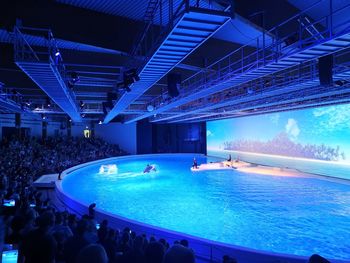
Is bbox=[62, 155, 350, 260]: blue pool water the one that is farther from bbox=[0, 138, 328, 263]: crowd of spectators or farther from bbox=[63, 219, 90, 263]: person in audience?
bbox=[63, 219, 90, 263]: person in audience

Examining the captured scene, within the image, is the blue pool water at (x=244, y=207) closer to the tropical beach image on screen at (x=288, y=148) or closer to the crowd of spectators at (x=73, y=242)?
the tropical beach image on screen at (x=288, y=148)

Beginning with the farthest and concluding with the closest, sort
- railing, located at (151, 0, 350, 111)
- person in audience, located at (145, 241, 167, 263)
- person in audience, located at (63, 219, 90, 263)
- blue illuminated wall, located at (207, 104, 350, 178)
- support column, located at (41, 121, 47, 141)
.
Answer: support column, located at (41, 121, 47, 141) < blue illuminated wall, located at (207, 104, 350, 178) < railing, located at (151, 0, 350, 111) < person in audience, located at (63, 219, 90, 263) < person in audience, located at (145, 241, 167, 263)

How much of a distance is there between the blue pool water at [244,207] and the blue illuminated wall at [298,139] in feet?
4.57

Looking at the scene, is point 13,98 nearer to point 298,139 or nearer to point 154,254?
point 154,254

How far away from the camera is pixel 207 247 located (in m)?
5.59

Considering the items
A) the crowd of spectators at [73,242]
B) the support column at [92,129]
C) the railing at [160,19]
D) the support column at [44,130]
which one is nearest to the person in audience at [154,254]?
the crowd of spectators at [73,242]

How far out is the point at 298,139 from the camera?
18125 mm

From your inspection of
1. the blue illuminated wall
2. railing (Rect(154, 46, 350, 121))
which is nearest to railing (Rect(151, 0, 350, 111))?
railing (Rect(154, 46, 350, 121))

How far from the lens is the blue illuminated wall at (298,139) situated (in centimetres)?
1546

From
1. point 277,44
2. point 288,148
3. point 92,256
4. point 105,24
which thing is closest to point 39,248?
point 92,256

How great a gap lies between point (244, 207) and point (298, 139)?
395 inches

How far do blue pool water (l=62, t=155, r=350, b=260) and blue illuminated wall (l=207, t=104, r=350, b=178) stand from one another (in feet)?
4.57

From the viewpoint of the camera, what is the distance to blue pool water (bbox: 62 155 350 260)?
725 centimetres

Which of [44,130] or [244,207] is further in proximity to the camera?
[44,130]
